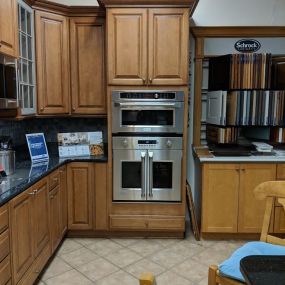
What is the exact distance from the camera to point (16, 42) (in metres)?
2.60

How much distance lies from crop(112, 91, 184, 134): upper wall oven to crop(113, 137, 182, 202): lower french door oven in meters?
0.11

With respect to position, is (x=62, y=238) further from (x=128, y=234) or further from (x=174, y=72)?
(x=174, y=72)

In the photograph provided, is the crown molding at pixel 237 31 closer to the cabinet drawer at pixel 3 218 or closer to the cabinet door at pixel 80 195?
the cabinet door at pixel 80 195

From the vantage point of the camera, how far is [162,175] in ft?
10.9

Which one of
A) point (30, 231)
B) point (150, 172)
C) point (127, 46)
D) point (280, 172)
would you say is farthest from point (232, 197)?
point (30, 231)

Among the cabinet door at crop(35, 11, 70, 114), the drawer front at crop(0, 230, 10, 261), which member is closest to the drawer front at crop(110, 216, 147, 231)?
the cabinet door at crop(35, 11, 70, 114)

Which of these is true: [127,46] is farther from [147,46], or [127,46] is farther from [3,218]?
[3,218]

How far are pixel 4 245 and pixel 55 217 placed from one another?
1.02 m

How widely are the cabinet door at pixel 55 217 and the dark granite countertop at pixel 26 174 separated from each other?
0.75 feet

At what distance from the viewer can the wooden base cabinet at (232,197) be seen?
3234mm

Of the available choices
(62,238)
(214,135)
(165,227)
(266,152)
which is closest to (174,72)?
(214,135)

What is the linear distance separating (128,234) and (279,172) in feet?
5.44

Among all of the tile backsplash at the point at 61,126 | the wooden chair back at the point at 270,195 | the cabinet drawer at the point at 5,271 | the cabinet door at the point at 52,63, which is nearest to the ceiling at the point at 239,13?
the cabinet door at the point at 52,63

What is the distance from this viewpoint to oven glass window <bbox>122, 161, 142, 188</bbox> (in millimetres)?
3303
